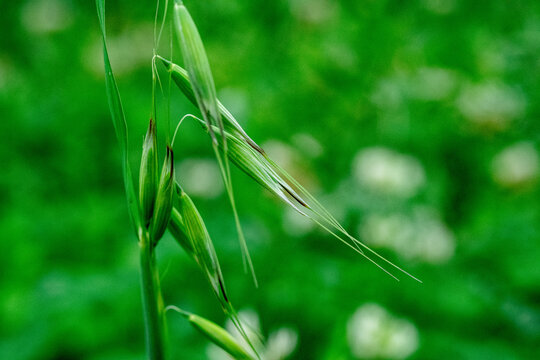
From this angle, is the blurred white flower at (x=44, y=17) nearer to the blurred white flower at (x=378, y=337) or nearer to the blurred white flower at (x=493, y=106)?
the blurred white flower at (x=493, y=106)

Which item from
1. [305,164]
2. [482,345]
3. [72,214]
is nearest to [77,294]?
[72,214]

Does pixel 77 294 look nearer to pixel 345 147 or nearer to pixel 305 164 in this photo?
pixel 305 164

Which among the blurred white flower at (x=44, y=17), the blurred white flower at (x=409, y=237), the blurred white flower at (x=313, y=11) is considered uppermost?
the blurred white flower at (x=313, y=11)

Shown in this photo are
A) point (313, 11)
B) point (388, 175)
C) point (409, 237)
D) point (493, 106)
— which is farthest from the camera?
point (313, 11)

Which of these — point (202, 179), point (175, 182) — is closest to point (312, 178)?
point (202, 179)

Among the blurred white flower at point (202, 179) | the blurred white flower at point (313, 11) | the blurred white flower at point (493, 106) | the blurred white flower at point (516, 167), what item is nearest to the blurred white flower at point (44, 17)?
the blurred white flower at point (313, 11)

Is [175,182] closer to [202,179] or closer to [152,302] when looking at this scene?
[152,302]
